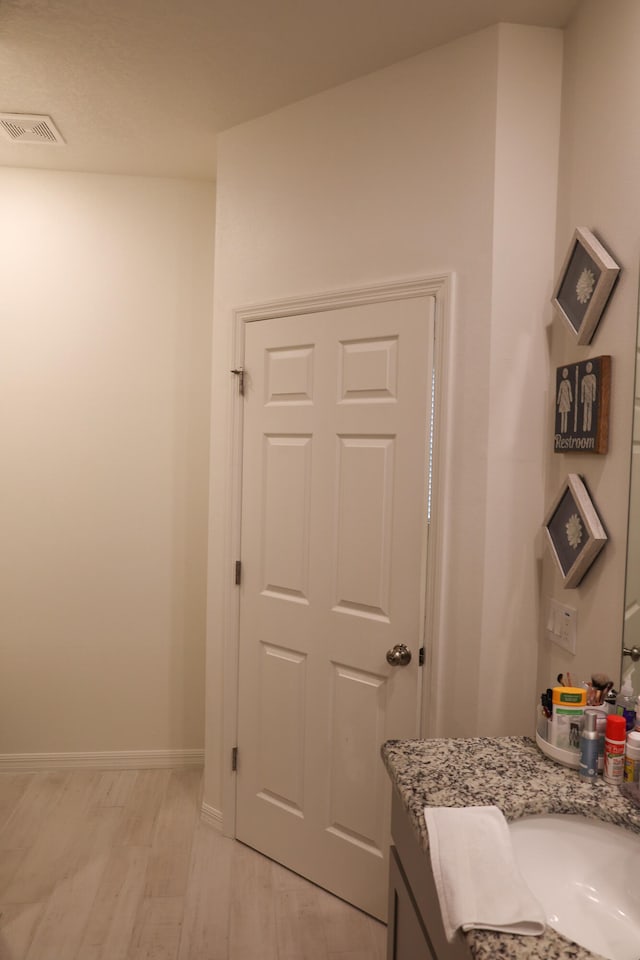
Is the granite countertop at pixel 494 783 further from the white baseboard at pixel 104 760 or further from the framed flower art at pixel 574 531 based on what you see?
the white baseboard at pixel 104 760

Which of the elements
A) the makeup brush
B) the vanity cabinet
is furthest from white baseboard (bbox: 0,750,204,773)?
the makeup brush

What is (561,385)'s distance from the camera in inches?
77.6

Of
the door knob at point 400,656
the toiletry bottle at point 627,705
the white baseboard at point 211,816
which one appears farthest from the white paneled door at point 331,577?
the toiletry bottle at point 627,705

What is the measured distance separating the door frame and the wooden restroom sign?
32 cm

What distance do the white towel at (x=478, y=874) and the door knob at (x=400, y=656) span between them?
89cm

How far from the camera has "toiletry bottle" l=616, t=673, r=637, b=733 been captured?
1.52 m

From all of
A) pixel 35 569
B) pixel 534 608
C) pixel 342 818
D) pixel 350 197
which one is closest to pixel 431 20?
pixel 350 197

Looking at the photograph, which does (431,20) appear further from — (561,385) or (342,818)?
(342,818)

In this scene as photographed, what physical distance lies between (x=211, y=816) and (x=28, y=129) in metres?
2.75

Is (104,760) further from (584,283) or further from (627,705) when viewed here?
(584,283)

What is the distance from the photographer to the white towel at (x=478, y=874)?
107cm

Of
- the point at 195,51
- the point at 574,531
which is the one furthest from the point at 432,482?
the point at 195,51

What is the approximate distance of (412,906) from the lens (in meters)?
1.45

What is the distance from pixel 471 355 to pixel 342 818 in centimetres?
156
